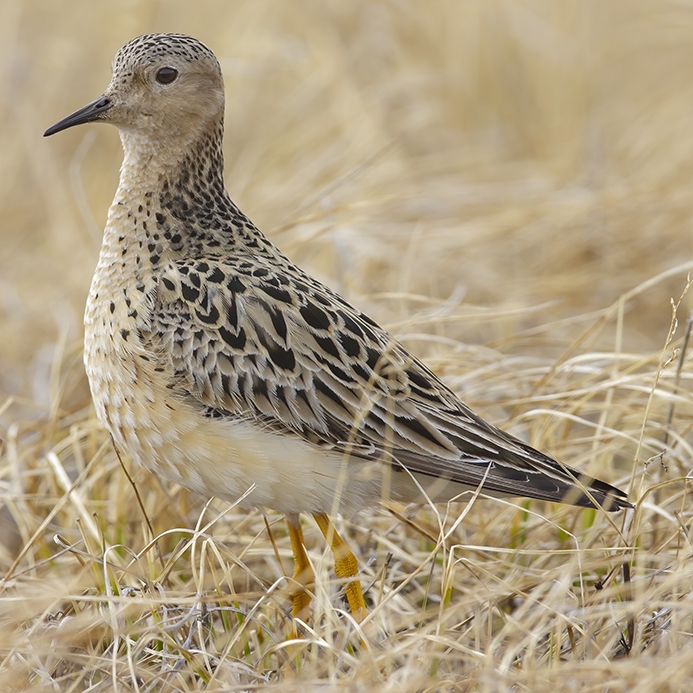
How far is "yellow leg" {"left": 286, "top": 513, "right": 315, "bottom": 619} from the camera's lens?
4262 mm

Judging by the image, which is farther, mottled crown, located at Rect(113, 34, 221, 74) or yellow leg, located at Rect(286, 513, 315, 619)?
mottled crown, located at Rect(113, 34, 221, 74)

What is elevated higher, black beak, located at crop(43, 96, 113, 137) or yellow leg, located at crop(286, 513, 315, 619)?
black beak, located at crop(43, 96, 113, 137)

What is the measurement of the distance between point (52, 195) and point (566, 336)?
13.9ft

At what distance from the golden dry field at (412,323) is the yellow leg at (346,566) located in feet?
0.25

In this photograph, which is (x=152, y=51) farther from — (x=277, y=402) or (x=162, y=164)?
(x=277, y=402)

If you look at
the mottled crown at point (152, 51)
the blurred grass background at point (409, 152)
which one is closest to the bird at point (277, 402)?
the mottled crown at point (152, 51)

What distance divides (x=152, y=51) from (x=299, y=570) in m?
2.21

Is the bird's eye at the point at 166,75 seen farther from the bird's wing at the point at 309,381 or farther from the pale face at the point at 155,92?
the bird's wing at the point at 309,381

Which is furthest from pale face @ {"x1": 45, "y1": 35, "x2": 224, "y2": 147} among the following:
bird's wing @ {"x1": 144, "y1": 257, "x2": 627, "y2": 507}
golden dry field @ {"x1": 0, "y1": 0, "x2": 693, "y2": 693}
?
golden dry field @ {"x1": 0, "y1": 0, "x2": 693, "y2": 693}

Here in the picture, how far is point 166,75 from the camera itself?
14.4 feet

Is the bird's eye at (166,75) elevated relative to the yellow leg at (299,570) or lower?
elevated

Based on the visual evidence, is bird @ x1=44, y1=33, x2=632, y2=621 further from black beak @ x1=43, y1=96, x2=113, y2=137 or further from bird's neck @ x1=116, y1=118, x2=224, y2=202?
bird's neck @ x1=116, y1=118, x2=224, y2=202

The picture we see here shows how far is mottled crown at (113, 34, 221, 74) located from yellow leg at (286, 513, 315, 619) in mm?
1939

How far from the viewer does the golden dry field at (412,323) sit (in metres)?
3.64
